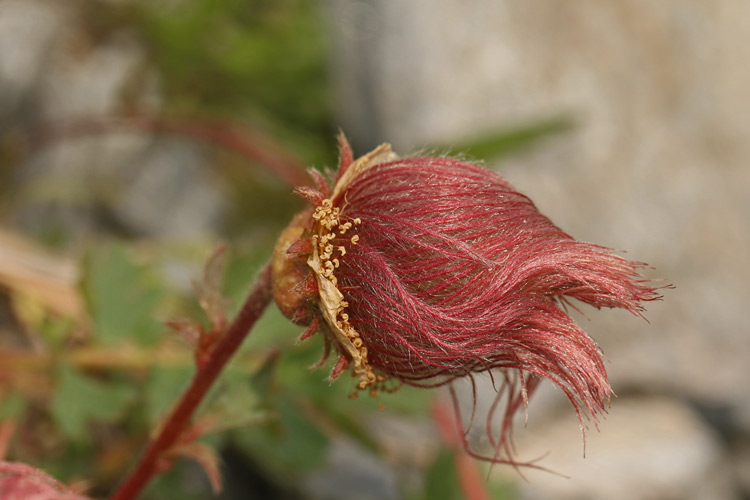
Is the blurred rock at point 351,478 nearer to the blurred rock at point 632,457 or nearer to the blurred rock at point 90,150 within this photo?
the blurred rock at point 632,457

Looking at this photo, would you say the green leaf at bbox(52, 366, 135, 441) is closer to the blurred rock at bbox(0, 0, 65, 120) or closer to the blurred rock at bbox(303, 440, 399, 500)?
the blurred rock at bbox(303, 440, 399, 500)

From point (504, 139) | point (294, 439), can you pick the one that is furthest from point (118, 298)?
point (504, 139)

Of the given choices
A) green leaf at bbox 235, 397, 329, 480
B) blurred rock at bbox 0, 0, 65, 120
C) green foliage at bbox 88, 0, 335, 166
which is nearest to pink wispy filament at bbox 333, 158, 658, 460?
green leaf at bbox 235, 397, 329, 480

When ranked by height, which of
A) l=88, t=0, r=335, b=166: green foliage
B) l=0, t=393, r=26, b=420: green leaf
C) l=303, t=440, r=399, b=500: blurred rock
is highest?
l=88, t=0, r=335, b=166: green foliage

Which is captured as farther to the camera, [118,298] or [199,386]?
[118,298]

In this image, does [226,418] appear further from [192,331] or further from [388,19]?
[388,19]

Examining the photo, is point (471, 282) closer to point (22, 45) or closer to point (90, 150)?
point (90, 150)
